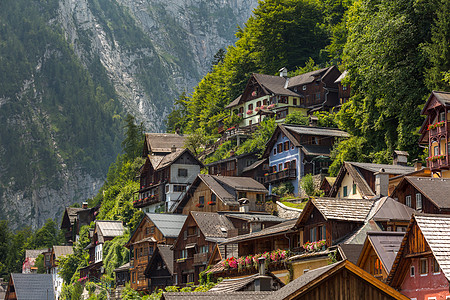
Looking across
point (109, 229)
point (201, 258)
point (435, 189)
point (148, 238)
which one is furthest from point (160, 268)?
point (435, 189)

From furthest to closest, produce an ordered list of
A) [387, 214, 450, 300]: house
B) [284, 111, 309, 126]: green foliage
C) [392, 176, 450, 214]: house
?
[284, 111, 309, 126]: green foliage → [392, 176, 450, 214]: house → [387, 214, 450, 300]: house

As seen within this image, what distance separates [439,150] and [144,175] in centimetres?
5198

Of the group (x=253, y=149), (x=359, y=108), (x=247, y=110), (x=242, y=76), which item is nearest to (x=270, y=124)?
(x=253, y=149)

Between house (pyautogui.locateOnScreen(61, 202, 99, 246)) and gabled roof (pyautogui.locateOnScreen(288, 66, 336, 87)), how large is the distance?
4087 cm

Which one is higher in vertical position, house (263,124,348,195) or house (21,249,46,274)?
house (263,124,348,195)

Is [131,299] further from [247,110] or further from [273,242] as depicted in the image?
[247,110]

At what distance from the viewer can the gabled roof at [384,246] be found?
3784cm

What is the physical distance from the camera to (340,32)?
373 ft

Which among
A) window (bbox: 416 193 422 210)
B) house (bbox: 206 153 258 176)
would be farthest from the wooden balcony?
house (bbox: 206 153 258 176)

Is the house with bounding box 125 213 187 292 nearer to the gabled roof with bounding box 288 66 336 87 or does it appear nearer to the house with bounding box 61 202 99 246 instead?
the gabled roof with bounding box 288 66 336 87

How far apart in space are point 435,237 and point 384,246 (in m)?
5.97

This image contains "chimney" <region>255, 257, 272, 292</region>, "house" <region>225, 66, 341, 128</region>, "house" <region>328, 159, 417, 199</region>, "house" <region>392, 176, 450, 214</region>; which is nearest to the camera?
"chimney" <region>255, 257, 272, 292</region>

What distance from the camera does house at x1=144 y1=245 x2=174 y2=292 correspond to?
70219 mm

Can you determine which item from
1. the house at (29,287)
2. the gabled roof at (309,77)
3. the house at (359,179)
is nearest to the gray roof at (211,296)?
the house at (359,179)
